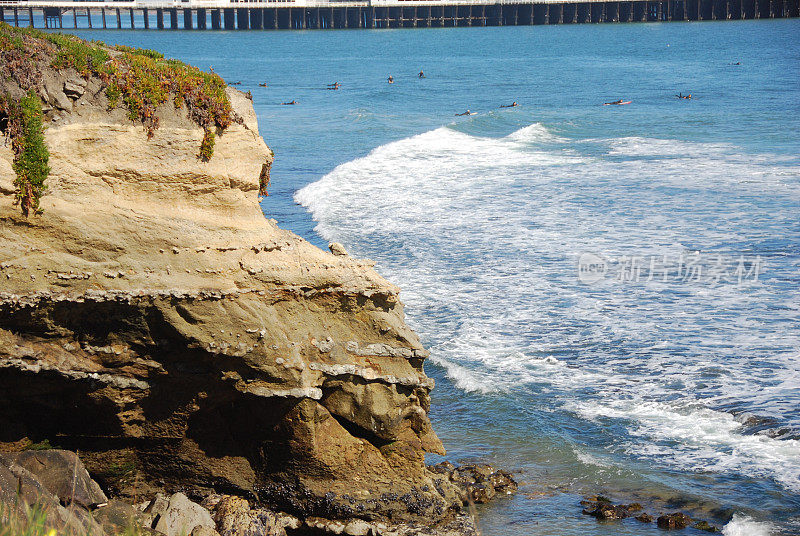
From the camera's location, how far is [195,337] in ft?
29.8

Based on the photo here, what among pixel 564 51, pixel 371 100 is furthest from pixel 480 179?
pixel 564 51

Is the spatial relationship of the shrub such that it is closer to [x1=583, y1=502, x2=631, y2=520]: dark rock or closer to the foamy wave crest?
[x1=583, y1=502, x2=631, y2=520]: dark rock

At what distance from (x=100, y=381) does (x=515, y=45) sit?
10915 cm

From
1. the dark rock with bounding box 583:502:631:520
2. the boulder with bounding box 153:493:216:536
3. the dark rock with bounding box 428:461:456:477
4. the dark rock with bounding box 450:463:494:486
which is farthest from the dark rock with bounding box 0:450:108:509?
the dark rock with bounding box 583:502:631:520

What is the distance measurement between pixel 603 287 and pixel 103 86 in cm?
1294

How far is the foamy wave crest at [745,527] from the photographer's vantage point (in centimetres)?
1020

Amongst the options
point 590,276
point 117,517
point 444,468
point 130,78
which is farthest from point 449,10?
point 117,517

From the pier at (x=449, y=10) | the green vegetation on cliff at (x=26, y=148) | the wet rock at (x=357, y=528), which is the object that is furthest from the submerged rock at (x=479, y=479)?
the pier at (x=449, y=10)

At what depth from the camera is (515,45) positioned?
112m

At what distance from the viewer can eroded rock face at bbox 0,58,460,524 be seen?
884 centimetres

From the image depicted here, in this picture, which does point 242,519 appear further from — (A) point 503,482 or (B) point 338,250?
(A) point 503,482

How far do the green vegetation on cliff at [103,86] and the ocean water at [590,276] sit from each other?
20.1 feet

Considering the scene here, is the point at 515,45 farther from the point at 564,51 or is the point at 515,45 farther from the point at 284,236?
the point at 284,236

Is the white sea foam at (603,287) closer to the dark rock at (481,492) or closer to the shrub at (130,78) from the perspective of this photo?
the dark rock at (481,492)
